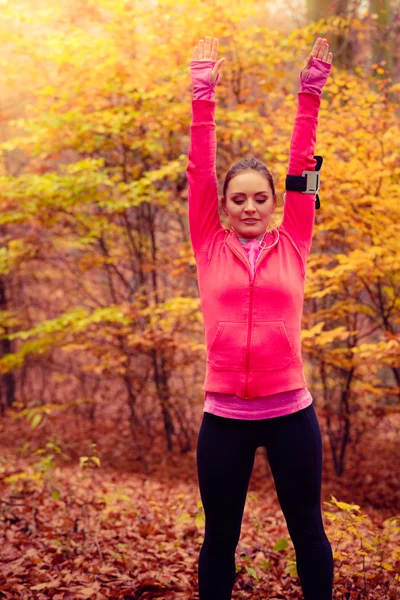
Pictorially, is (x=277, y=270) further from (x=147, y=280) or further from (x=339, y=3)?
(x=339, y=3)

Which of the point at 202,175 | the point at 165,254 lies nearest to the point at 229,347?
the point at 202,175

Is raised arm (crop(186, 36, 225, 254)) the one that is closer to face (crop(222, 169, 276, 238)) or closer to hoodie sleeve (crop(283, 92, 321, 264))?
face (crop(222, 169, 276, 238))

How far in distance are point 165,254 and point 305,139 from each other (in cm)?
646

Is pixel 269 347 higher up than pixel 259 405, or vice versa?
pixel 269 347

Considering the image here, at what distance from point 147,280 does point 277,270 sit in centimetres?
686

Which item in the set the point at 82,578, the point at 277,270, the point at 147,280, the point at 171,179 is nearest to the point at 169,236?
the point at 147,280

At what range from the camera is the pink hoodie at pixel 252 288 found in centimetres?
210

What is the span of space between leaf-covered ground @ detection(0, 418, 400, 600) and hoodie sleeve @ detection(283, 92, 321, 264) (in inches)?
60.6

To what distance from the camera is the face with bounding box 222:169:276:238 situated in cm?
223

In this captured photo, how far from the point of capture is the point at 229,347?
2121 millimetres

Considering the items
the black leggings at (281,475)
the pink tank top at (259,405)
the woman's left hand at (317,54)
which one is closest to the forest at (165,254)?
the black leggings at (281,475)

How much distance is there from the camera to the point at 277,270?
7.13ft

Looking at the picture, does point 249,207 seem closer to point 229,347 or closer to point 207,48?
point 229,347

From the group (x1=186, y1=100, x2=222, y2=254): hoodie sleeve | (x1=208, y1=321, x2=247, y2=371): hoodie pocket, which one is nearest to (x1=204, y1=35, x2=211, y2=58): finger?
(x1=186, y1=100, x2=222, y2=254): hoodie sleeve
